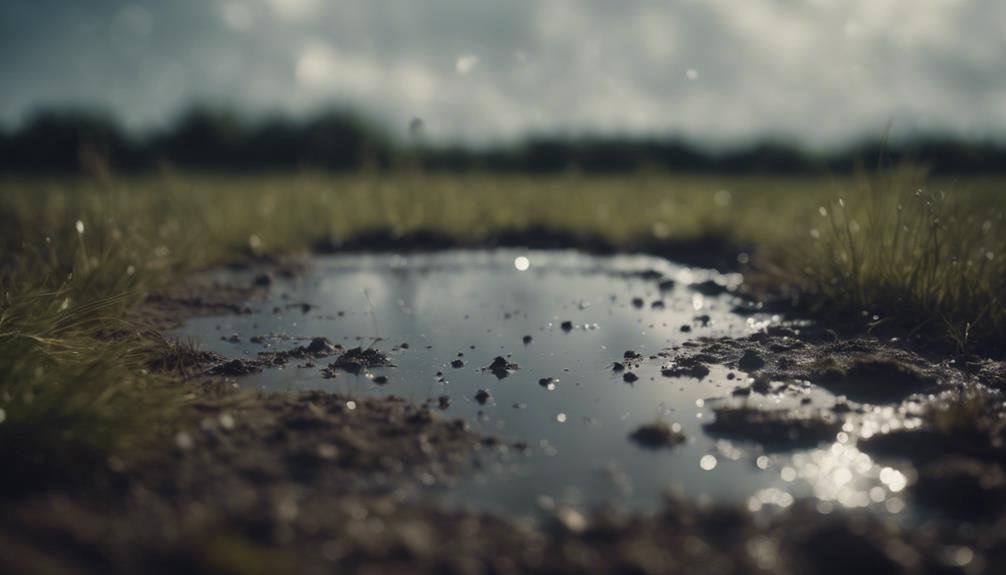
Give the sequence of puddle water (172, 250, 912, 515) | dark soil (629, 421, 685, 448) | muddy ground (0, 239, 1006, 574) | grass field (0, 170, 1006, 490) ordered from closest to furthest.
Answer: muddy ground (0, 239, 1006, 574)
puddle water (172, 250, 912, 515)
grass field (0, 170, 1006, 490)
dark soil (629, 421, 685, 448)

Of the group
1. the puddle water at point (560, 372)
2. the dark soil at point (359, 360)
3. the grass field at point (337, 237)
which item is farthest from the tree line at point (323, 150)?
the dark soil at point (359, 360)

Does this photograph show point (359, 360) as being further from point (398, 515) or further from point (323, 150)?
point (323, 150)

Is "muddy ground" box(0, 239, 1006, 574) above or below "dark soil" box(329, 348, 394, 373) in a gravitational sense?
above

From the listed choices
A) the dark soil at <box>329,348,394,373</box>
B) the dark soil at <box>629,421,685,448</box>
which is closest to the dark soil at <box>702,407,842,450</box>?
the dark soil at <box>629,421,685,448</box>

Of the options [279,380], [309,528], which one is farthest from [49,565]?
[279,380]

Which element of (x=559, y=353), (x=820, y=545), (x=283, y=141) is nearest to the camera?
(x=820, y=545)

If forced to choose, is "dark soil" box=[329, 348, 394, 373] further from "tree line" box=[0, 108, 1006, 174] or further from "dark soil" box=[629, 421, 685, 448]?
"tree line" box=[0, 108, 1006, 174]

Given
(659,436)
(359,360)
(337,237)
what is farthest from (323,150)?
(659,436)

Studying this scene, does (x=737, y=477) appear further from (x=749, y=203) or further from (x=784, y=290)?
(x=749, y=203)
